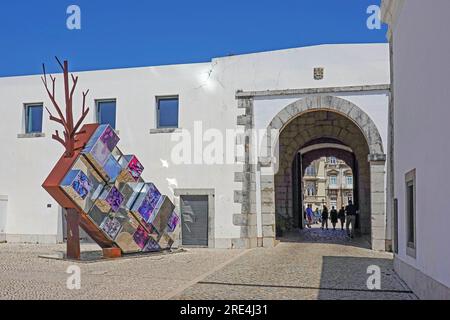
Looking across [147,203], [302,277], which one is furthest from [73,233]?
[302,277]

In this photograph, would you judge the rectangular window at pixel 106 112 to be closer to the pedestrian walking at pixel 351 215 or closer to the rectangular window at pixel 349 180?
the pedestrian walking at pixel 351 215

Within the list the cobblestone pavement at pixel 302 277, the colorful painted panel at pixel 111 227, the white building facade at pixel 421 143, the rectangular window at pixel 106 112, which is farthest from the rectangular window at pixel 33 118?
the white building facade at pixel 421 143

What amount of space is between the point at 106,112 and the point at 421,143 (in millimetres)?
11002

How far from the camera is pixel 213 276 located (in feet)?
30.0

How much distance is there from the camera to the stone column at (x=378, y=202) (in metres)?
13.4

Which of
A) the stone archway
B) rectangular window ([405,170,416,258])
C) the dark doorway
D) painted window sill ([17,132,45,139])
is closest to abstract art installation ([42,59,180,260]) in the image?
the dark doorway

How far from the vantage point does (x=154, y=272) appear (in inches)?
378

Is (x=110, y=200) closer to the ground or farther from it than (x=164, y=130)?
closer to the ground

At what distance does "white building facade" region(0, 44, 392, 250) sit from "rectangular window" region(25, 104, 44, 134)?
0.64ft

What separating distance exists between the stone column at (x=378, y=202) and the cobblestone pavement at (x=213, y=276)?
16.7 inches

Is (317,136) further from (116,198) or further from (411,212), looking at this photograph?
(411,212)

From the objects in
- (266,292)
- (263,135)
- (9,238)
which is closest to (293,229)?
(263,135)

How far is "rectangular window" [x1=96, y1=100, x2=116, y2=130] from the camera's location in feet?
52.4
